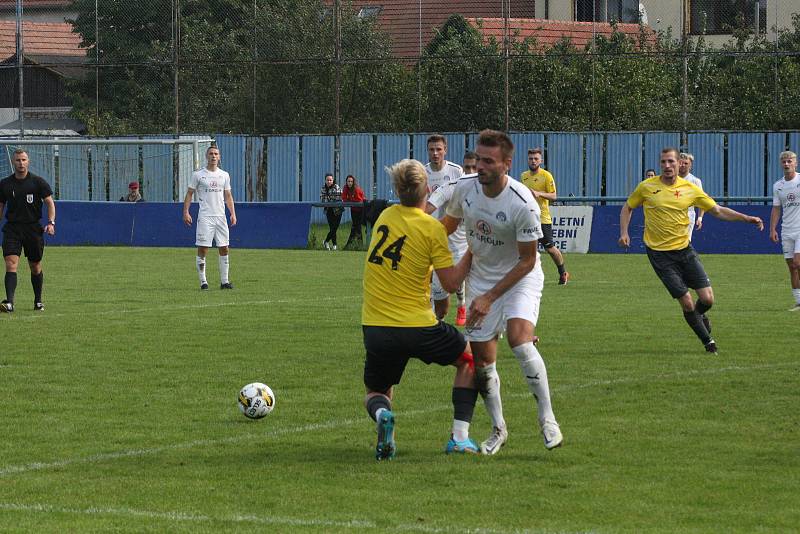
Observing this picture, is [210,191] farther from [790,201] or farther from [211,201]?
[790,201]

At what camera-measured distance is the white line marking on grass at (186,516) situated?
6.51 m

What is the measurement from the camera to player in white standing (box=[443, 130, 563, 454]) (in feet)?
26.6

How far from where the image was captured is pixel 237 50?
3994cm

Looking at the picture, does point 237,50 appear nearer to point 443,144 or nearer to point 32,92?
point 32,92

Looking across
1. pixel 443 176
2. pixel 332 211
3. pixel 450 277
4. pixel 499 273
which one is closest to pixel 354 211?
pixel 332 211

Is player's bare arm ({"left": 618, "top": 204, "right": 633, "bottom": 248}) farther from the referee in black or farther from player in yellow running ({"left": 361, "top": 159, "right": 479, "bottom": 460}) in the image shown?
the referee in black

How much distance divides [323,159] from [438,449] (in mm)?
30420

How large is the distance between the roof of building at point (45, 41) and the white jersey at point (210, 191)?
3329 cm

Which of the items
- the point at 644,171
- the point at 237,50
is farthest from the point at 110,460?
the point at 237,50

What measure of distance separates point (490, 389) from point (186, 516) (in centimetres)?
236

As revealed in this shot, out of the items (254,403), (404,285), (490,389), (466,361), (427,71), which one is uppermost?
(427,71)

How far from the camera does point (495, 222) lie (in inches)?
323

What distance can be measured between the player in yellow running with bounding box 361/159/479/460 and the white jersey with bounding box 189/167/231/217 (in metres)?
14.1

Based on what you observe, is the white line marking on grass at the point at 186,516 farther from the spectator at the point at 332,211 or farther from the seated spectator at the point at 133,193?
the seated spectator at the point at 133,193
